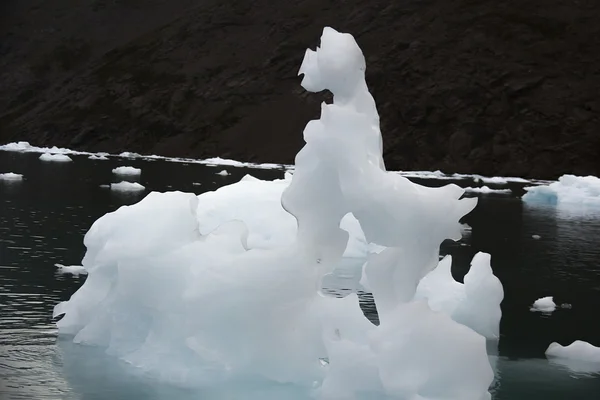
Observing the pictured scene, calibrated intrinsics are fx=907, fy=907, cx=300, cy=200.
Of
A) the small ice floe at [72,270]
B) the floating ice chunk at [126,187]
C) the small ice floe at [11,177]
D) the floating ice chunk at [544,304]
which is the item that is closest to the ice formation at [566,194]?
the floating ice chunk at [126,187]

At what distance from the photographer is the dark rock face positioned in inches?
2334

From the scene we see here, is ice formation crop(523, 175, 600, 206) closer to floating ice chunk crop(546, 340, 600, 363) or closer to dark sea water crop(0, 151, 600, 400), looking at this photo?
dark sea water crop(0, 151, 600, 400)

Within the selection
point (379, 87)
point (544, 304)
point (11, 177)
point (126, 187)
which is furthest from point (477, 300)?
point (379, 87)

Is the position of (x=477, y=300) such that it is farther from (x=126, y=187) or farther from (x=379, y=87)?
(x=379, y=87)

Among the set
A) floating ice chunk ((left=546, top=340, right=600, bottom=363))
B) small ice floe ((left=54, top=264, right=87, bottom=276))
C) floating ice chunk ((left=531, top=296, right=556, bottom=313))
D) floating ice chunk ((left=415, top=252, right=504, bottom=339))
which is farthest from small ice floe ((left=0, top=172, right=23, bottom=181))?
floating ice chunk ((left=546, top=340, right=600, bottom=363))

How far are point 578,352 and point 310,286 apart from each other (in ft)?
11.6

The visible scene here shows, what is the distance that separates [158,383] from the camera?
7.96 meters

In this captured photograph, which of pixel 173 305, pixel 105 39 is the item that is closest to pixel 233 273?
pixel 173 305

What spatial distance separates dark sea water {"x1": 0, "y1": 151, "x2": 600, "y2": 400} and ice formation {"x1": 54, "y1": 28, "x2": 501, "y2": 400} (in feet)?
1.19

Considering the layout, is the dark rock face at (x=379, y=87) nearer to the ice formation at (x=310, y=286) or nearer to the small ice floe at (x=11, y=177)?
the small ice floe at (x=11, y=177)

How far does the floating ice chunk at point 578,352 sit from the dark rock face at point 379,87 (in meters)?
48.0

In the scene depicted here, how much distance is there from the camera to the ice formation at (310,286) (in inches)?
273

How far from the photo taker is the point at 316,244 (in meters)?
8.09

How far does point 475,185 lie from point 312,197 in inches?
1453
